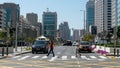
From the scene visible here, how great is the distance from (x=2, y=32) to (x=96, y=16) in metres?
107

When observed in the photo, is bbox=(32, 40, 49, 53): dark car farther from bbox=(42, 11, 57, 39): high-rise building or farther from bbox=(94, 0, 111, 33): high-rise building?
bbox=(94, 0, 111, 33): high-rise building

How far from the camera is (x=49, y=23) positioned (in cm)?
18950

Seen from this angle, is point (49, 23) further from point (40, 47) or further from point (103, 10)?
point (40, 47)

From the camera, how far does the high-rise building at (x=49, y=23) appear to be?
180 m

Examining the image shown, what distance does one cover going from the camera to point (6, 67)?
23.2 meters

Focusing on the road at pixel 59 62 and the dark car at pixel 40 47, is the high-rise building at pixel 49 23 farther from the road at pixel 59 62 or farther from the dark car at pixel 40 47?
the road at pixel 59 62

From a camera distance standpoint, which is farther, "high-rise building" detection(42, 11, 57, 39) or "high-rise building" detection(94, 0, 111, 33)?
"high-rise building" detection(94, 0, 111, 33)

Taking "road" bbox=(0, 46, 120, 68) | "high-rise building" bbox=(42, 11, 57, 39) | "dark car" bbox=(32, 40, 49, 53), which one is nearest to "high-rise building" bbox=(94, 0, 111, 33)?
"high-rise building" bbox=(42, 11, 57, 39)

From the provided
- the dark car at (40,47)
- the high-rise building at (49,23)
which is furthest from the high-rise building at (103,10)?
the dark car at (40,47)

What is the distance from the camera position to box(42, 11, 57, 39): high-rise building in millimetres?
179650

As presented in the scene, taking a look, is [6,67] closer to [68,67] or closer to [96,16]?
[68,67]

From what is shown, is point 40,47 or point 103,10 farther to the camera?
point 103,10

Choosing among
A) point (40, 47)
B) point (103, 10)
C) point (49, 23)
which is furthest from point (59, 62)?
point (49, 23)

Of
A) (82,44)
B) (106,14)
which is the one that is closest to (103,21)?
(106,14)
